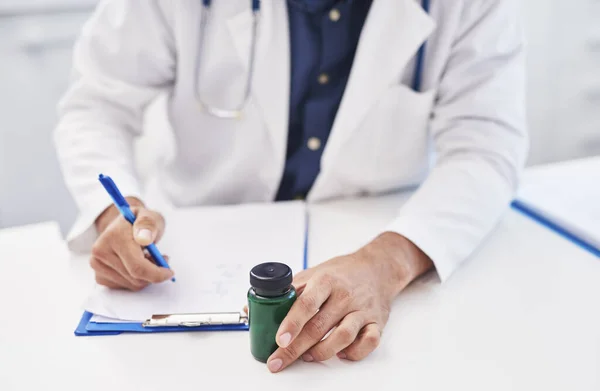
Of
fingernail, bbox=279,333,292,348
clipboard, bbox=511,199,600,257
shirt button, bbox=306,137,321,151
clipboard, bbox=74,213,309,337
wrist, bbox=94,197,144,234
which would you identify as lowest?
clipboard, bbox=511,199,600,257

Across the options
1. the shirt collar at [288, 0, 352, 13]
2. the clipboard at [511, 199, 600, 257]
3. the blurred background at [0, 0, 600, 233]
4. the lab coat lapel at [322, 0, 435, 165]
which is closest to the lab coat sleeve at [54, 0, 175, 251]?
the blurred background at [0, 0, 600, 233]

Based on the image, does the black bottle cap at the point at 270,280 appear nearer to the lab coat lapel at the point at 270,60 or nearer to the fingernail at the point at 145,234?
the fingernail at the point at 145,234

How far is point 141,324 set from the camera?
2.31ft

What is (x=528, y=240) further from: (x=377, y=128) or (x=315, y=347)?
(x=315, y=347)

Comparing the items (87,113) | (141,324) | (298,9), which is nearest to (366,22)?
(298,9)

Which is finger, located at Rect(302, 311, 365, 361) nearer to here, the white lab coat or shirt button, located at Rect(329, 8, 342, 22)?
the white lab coat

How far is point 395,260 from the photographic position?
799mm

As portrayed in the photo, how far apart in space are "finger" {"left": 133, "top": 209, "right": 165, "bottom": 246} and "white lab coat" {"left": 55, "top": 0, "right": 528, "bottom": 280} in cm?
11

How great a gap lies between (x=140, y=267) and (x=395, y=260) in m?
0.33

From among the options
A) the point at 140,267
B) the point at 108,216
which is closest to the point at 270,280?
the point at 140,267

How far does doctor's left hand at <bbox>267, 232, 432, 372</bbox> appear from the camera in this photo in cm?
63

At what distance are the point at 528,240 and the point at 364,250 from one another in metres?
0.29

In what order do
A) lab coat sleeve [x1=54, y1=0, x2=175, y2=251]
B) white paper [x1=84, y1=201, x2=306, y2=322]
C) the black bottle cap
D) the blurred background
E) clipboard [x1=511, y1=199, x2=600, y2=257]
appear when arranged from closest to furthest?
1. the black bottle cap
2. white paper [x1=84, y1=201, x2=306, y2=322]
3. clipboard [x1=511, y1=199, x2=600, y2=257]
4. lab coat sleeve [x1=54, y1=0, x2=175, y2=251]
5. the blurred background

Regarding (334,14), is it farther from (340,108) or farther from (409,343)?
(409,343)
